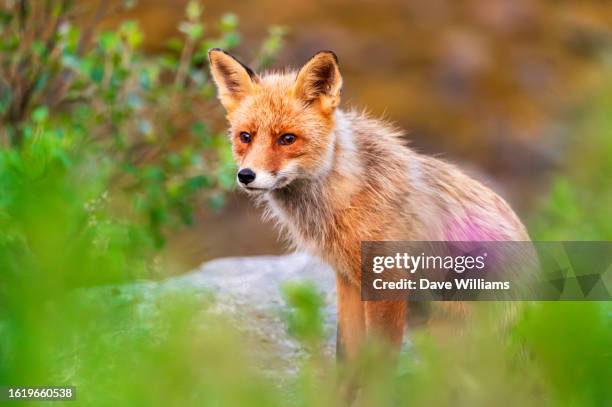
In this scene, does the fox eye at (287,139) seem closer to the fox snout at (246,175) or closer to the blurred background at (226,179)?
the fox snout at (246,175)

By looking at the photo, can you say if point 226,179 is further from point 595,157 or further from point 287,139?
point 595,157

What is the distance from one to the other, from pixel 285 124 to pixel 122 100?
3.50 metres

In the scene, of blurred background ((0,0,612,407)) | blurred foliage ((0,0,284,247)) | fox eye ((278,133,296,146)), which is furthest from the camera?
blurred foliage ((0,0,284,247))

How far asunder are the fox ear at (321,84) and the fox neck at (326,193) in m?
0.15

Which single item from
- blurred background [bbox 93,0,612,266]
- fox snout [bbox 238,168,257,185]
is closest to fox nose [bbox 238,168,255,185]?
fox snout [bbox 238,168,257,185]

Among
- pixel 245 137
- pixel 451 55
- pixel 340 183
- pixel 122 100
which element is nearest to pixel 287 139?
pixel 245 137

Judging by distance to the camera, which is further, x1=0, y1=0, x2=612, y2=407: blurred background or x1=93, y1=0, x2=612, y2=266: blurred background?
x1=93, y1=0, x2=612, y2=266: blurred background

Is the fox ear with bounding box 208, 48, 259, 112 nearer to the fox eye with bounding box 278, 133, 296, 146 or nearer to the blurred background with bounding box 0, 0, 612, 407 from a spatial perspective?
the fox eye with bounding box 278, 133, 296, 146

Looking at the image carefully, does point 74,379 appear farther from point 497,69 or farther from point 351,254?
point 497,69

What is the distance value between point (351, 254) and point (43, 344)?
318 cm

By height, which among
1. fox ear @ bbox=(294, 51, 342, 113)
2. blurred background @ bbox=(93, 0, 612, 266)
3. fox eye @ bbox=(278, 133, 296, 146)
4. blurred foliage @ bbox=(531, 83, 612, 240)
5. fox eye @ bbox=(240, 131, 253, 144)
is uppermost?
blurred background @ bbox=(93, 0, 612, 266)

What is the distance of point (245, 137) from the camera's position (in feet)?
14.4

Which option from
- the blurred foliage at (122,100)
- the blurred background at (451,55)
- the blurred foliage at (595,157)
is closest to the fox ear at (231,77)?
the blurred foliage at (122,100)

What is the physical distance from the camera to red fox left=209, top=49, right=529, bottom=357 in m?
4.21
